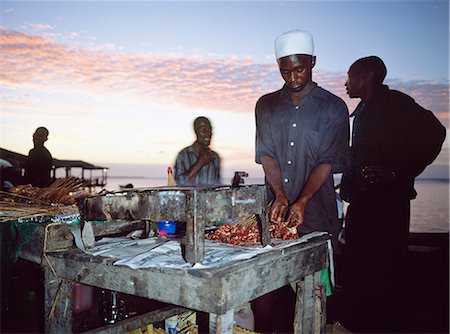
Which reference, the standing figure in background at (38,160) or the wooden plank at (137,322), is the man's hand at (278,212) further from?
the standing figure in background at (38,160)

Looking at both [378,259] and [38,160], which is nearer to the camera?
[378,259]

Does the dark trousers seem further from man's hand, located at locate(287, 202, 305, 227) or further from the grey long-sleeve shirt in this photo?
man's hand, located at locate(287, 202, 305, 227)

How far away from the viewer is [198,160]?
5574 millimetres

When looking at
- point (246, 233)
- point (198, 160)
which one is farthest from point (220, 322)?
point (198, 160)

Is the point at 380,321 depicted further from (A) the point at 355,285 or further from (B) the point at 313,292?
(B) the point at 313,292

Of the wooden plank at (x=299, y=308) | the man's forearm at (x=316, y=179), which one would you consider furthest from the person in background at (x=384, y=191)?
the wooden plank at (x=299, y=308)

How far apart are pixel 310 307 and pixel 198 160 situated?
3358 millimetres

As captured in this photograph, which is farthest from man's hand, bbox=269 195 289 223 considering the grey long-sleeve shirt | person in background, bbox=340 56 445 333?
person in background, bbox=340 56 445 333

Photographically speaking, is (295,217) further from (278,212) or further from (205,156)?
(205,156)

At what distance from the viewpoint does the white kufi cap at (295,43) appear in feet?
13.1

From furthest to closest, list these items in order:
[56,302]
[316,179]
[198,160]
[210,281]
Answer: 1. [198,160]
2. [316,179]
3. [56,302]
4. [210,281]

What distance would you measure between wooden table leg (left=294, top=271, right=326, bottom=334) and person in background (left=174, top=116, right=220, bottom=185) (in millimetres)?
3218

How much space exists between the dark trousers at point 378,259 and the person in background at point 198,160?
7.14 feet

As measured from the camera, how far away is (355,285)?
4.91 meters
